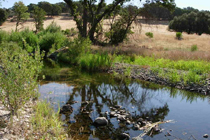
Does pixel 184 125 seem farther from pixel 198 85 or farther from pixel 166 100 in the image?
pixel 198 85

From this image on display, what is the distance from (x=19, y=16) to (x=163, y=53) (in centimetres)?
3235

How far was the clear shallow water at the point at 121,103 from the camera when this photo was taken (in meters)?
5.91

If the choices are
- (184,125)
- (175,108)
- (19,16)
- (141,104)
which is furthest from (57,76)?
(19,16)

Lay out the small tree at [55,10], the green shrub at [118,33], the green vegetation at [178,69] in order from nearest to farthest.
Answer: the green vegetation at [178,69], the green shrub at [118,33], the small tree at [55,10]

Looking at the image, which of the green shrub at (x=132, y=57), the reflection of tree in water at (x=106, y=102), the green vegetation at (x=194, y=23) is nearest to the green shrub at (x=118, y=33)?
the green shrub at (x=132, y=57)

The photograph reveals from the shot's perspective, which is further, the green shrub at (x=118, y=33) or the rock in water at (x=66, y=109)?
the green shrub at (x=118, y=33)

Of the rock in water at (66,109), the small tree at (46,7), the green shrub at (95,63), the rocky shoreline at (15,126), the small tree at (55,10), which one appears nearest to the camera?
the rocky shoreline at (15,126)

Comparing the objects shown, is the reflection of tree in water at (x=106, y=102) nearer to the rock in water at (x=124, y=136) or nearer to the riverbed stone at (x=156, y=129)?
the rock in water at (x=124, y=136)

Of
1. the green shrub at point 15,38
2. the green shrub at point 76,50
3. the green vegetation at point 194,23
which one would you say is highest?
the green vegetation at point 194,23

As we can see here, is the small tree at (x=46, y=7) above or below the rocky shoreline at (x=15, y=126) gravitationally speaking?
above

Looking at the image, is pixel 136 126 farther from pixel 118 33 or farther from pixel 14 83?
pixel 118 33

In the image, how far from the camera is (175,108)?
7906mm

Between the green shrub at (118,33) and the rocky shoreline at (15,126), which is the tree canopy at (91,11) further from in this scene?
Answer: the rocky shoreline at (15,126)

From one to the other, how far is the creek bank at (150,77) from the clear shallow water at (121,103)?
0.46 metres
